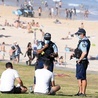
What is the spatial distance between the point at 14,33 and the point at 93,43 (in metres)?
6.40

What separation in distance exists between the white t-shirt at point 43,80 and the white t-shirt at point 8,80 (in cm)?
55

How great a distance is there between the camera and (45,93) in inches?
452

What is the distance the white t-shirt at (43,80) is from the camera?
447 inches

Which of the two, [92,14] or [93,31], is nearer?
[93,31]

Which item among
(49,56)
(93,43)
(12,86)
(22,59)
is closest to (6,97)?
(12,86)

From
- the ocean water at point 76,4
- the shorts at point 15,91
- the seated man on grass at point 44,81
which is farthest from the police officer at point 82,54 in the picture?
the ocean water at point 76,4

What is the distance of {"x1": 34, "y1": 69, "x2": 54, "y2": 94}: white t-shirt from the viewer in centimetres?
1136

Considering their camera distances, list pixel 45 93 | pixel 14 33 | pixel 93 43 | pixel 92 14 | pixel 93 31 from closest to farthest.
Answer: pixel 45 93
pixel 93 43
pixel 14 33
pixel 93 31
pixel 92 14

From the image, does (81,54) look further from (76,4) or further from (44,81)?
(76,4)

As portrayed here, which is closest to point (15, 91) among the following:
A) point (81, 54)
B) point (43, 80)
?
point (43, 80)

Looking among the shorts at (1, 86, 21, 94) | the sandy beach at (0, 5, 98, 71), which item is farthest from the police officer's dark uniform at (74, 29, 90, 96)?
the sandy beach at (0, 5, 98, 71)

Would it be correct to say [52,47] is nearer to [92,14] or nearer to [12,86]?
[12,86]

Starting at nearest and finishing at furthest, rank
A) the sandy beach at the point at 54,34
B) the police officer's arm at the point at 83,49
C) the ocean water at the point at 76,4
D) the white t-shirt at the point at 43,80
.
→ the white t-shirt at the point at 43,80, the police officer's arm at the point at 83,49, the sandy beach at the point at 54,34, the ocean water at the point at 76,4

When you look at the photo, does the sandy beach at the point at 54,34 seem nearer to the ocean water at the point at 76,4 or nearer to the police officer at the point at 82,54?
the ocean water at the point at 76,4
